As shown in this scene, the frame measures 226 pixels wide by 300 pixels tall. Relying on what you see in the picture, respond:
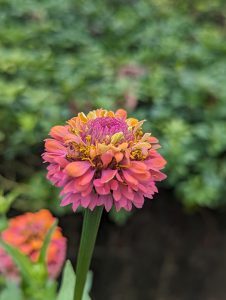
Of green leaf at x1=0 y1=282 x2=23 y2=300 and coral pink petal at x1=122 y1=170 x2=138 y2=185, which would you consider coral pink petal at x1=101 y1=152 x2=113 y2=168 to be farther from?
green leaf at x1=0 y1=282 x2=23 y2=300

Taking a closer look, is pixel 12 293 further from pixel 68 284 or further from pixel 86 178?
pixel 86 178

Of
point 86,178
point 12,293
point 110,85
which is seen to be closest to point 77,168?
point 86,178

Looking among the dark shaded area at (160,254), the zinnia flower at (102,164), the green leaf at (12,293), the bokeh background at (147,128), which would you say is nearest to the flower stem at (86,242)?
the zinnia flower at (102,164)

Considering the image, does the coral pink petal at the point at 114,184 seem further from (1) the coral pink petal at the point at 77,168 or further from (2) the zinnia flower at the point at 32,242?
(2) the zinnia flower at the point at 32,242

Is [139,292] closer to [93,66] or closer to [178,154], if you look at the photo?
[178,154]

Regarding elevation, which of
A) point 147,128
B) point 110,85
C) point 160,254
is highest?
point 110,85

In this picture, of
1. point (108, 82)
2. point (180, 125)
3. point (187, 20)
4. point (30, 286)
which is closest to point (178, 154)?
point (180, 125)
